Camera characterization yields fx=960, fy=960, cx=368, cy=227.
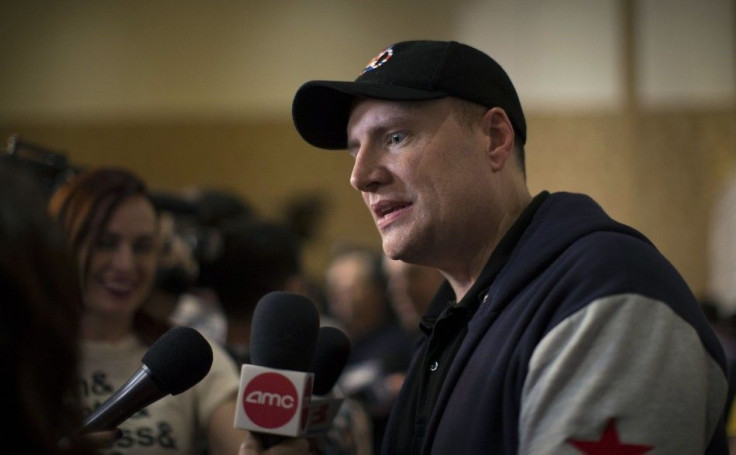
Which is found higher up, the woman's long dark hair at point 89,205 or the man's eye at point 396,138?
the man's eye at point 396,138

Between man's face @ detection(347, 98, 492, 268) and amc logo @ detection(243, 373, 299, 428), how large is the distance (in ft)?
1.06

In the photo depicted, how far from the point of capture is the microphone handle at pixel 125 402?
4.67 ft

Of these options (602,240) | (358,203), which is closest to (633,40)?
(358,203)

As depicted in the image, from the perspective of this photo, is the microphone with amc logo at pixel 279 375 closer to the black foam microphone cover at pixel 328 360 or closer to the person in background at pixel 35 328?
the black foam microphone cover at pixel 328 360

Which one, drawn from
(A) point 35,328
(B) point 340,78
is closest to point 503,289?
(A) point 35,328

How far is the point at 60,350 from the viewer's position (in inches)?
38.9

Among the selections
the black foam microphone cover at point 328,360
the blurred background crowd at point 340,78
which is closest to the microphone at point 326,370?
the black foam microphone cover at point 328,360

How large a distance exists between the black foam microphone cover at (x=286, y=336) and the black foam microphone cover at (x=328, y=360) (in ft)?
0.59

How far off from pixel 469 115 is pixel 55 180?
122 centimetres

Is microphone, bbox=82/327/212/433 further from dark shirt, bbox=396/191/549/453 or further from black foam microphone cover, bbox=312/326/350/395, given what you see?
dark shirt, bbox=396/191/549/453

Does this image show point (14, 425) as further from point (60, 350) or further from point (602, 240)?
point (602, 240)

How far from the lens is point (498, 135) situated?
5.49ft

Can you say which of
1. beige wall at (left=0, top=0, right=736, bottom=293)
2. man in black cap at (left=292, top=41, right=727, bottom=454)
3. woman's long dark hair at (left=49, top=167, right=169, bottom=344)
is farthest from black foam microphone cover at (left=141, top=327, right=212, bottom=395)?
beige wall at (left=0, top=0, right=736, bottom=293)

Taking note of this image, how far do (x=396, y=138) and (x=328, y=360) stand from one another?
1.41 feet
